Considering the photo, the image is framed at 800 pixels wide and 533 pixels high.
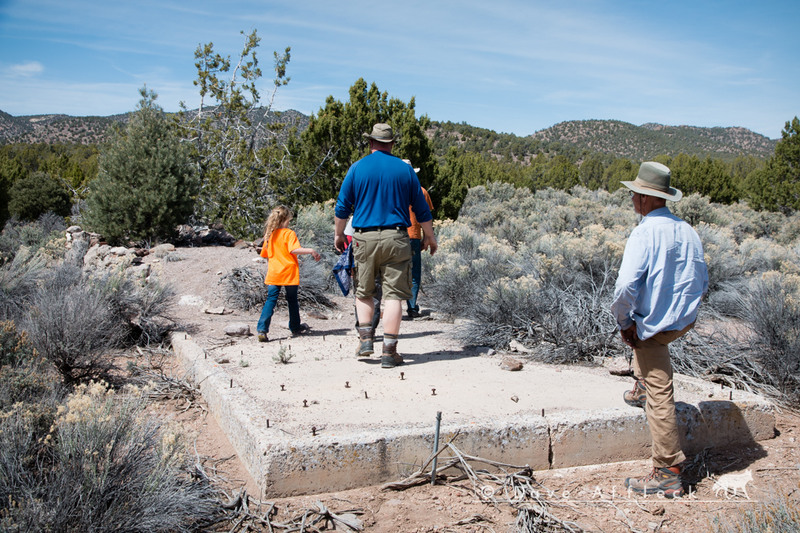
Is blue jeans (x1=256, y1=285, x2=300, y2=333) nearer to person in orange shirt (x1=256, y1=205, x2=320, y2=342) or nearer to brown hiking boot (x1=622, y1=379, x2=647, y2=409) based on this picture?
person in orange shirt (x1=256, y1=205, x2=320, y2=342)

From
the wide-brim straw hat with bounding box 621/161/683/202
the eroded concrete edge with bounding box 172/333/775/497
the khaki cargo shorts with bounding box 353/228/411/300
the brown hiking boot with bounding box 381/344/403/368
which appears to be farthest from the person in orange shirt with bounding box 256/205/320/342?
the wide-brim straw hat with bounding box 621/161/683/202

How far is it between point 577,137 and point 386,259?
87.8 meters

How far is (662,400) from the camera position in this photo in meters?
3.44

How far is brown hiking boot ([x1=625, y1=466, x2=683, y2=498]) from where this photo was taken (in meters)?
3.40

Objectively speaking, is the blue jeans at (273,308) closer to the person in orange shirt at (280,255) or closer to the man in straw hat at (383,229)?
the person in orange shirt at (280,255)

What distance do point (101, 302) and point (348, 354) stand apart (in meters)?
2.58

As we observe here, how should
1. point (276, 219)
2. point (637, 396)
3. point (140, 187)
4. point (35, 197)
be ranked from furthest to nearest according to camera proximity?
1. point (35, 197)
2. point (140, 187)
3. point (276, 219)
4. point (637, 396)

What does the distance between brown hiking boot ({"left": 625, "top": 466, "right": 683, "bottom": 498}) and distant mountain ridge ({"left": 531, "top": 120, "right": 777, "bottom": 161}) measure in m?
70.9

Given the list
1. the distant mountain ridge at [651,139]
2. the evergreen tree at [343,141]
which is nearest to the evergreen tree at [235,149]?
the evergreen tree at [343,141]

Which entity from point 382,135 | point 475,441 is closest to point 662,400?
→ point 475,441

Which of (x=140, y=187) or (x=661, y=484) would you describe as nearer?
(x=661, y=484)

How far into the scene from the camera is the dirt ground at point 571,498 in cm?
314

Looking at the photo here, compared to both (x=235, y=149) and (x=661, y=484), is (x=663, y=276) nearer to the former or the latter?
(x=661, y=484)

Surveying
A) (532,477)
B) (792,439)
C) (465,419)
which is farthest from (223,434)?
(792,439)
